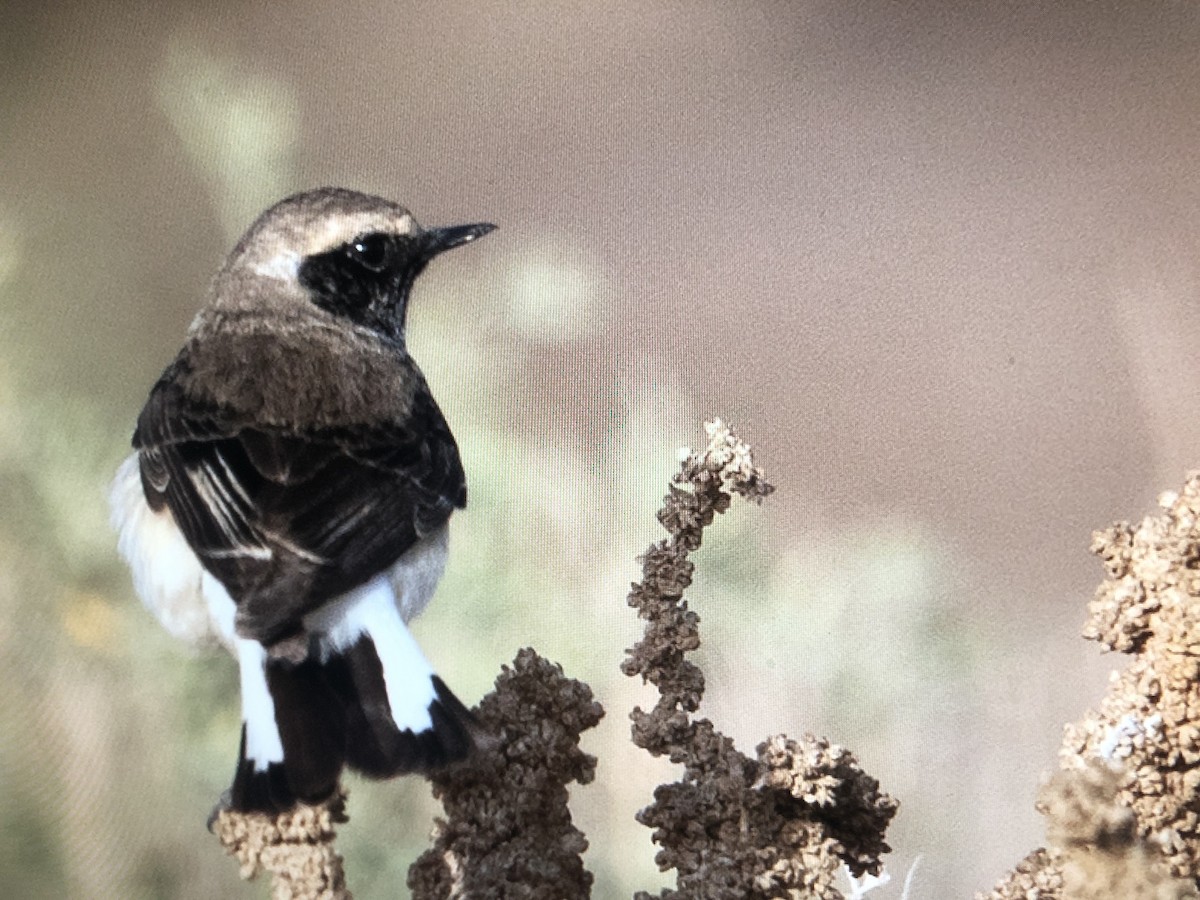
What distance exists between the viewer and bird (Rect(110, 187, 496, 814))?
1.22 metres

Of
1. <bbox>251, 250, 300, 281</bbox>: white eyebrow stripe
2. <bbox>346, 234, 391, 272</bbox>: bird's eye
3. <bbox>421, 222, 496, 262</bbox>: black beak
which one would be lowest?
<bbox>251, 250, 300, 281</bbox>: white eyebrow stripe

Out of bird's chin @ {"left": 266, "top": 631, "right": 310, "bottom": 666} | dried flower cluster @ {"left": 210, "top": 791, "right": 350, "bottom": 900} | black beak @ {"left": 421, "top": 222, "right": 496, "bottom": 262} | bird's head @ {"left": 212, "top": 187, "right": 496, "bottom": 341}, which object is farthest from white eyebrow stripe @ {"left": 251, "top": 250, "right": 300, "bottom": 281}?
dried flower cluster @ {"left": 210, "top": 791, "right": 350, "bottom": 900}

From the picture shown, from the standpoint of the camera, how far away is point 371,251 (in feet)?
4.84

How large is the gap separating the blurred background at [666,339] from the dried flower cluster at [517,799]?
21 centimetres

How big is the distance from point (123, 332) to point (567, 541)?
0.57 meters

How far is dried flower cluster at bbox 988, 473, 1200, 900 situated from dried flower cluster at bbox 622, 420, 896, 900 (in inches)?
7.9

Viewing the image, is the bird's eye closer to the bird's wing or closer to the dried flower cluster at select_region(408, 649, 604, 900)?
the bird's wing

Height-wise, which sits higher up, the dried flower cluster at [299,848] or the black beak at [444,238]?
the black beak at [444,238]

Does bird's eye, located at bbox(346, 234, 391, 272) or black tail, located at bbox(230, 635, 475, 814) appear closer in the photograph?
black tail, located at bbox(230, 635, 475, 814)

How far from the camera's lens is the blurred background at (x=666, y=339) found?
1.47m

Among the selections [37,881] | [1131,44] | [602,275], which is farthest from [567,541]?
[1131,44]

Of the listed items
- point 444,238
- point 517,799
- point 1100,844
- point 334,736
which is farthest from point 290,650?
point 1100,844

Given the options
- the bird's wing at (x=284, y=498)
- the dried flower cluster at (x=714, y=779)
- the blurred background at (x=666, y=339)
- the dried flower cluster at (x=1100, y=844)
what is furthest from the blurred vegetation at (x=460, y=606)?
the dried flower cluster at (x=1100, y=844)

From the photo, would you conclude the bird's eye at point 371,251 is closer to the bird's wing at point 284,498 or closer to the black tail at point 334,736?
the bird's wing at point 284,498
